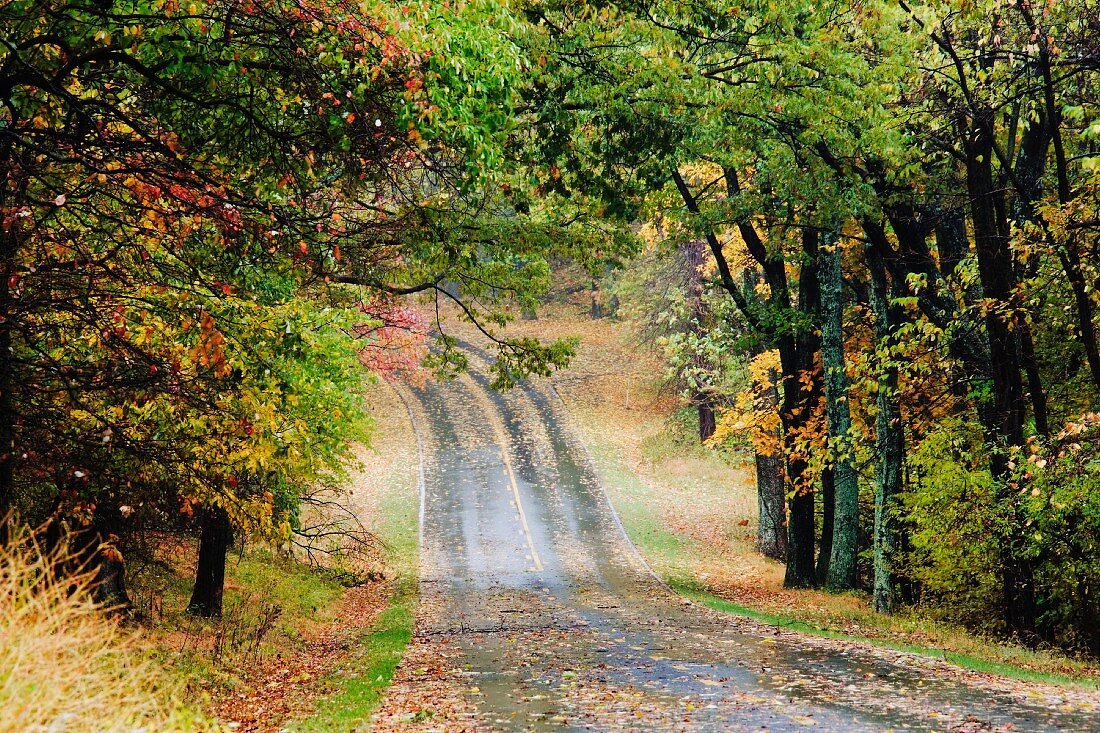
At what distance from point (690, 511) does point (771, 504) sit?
620 centimetres

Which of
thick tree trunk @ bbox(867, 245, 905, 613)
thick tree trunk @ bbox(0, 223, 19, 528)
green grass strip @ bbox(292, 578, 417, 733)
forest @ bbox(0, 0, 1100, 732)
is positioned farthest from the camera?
thick tree trunk @ bbox(867, 245, 905, 613)

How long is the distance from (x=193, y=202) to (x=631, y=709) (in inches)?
257

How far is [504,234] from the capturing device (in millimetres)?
13750

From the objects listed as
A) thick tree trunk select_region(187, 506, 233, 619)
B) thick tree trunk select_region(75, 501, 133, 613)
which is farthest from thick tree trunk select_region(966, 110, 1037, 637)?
thick tree trunk select_region(187, 506, 233, 619)

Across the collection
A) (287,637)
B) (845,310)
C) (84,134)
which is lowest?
(287,637)

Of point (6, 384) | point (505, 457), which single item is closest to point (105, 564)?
point (6, 384)

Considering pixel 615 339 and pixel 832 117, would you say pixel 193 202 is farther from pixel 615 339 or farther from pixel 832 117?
pixel 615 339

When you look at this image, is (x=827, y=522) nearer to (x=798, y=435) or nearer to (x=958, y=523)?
(x=798, y=435)

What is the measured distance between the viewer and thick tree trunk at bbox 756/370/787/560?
2541 centimetres

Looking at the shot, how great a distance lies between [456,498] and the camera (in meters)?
32.3

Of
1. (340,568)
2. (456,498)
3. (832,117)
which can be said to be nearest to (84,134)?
(832,117)

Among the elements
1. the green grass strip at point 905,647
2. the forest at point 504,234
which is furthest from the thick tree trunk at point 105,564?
the green grass strip at point 905,647

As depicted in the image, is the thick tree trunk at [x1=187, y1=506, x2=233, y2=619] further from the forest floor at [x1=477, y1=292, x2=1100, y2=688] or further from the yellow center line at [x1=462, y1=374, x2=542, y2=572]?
the yellow center line at [x1=462, y1=374, x2=542, y2=572]

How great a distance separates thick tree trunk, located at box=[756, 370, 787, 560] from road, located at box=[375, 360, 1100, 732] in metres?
4.06
